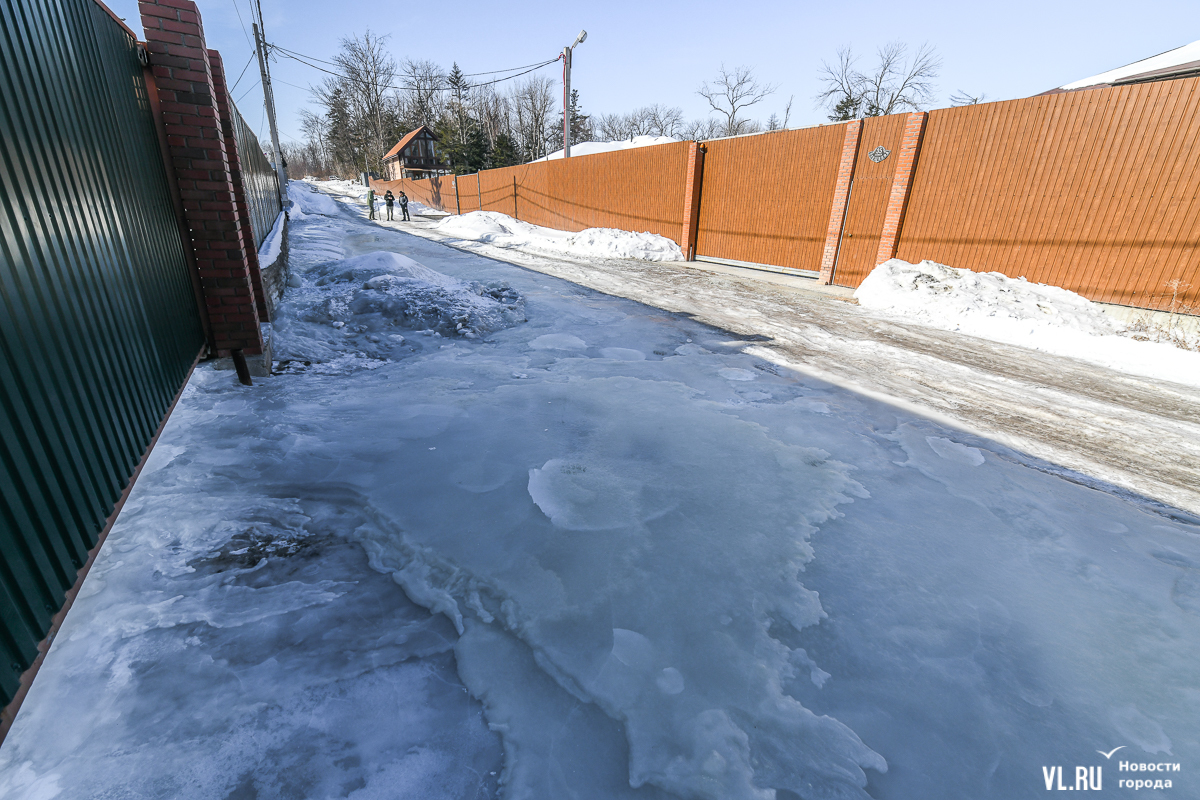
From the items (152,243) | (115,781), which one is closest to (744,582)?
(115,781)

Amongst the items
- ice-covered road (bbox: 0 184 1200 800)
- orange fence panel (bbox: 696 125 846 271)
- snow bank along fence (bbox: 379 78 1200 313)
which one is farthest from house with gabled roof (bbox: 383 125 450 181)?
ice-covered road (bbox: 0 184 1200 800)

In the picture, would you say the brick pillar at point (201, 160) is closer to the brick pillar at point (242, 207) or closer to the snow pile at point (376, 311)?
the brick pillar at point (242, 207)

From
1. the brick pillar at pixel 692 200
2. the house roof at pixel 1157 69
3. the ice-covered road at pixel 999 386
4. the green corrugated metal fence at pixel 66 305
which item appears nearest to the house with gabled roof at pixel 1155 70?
the house roof at pixel 1157 69

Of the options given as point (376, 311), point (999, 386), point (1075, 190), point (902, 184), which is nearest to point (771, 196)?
point (902, 184)

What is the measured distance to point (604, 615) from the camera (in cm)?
229

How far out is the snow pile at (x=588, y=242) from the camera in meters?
15.7

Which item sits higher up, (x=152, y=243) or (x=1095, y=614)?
(x=152, y=243)

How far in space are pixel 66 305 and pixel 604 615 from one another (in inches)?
106

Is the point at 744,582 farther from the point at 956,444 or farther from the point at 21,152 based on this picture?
the point at 21,152

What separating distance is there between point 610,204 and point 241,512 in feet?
59.1

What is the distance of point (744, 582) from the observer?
2.50 metres

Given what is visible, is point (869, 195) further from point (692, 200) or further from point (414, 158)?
point (414, 158)

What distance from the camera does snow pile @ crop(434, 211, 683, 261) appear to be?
51.6 ft

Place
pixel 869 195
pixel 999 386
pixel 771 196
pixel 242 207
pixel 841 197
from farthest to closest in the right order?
1. pixel 771 196
2. pixel 841 197
3. pixel 869 195
4. pixel 999 386
5. pixel 242 207
